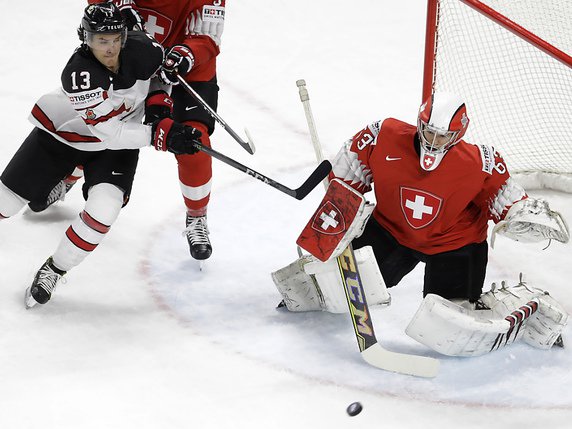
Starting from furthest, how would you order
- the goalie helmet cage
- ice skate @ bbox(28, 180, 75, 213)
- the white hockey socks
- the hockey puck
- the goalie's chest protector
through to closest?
the goalie helmet cage < ice skate @ bbox(28, 180, 75, 213) < the white hockey socks < the goalie's chest protector < the hockey puck

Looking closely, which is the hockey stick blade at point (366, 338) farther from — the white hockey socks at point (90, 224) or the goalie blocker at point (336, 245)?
the white hockey socks at point (90, 224)

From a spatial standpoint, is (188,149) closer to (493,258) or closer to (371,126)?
(371,126)

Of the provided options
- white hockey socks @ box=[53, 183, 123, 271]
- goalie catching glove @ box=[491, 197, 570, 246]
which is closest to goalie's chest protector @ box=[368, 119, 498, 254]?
goalie catching glove @ box=[491, 197, 570, 246]

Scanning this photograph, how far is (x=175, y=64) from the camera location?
9.93ft

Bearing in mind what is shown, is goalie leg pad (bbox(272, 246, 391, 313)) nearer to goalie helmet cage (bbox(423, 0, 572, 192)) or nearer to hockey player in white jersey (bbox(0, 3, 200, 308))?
hockey player in white jersey (bbox(0, 3, 200, 308))

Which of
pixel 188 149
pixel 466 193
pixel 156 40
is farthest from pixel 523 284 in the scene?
pixel 156 40

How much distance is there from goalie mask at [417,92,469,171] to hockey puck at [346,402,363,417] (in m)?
0.68

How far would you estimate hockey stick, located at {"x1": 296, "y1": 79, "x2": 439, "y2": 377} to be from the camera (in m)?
2.72

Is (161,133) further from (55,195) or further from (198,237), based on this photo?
(55,195)

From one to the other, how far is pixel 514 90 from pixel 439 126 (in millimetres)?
1594

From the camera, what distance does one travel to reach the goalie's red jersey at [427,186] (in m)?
2.75

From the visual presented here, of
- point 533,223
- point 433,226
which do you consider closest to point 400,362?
point 433,226

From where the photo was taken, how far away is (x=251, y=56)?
5.21 meters

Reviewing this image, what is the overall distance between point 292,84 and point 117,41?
87.7 inches
